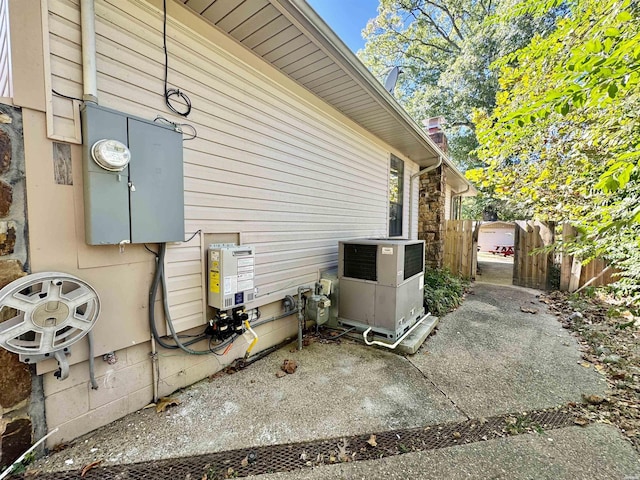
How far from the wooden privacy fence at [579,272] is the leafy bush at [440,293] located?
204 centimetres

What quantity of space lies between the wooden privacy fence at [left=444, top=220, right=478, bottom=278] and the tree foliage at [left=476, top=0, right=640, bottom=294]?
1587 mm

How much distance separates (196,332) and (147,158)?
1.59 metres

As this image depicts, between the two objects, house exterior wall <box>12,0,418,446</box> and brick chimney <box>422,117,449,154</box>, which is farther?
brick chimney <box>422,117,449,154</box>

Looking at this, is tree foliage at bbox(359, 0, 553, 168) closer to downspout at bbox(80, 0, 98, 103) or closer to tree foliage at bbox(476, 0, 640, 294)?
tree foliage at bbox(476, 0, 640, 294)

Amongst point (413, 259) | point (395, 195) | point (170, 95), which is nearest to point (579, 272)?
point (395, 195)

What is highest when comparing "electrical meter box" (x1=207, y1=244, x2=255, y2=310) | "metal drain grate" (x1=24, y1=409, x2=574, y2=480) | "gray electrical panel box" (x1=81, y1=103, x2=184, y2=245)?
"gray electrical panel box" (x1=81, y1=103, x2=184, y2=245)

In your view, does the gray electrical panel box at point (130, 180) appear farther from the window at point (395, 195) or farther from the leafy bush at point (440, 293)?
the window at point (395, 195)

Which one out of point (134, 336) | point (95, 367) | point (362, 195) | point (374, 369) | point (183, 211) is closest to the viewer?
point (95, 367)

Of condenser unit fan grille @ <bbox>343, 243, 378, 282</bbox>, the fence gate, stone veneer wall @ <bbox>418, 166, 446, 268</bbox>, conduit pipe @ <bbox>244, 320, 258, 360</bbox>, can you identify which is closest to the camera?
conduit pipe @ <bbox>244, 320, 258, 360</bbox>

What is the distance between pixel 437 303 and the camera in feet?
15.7

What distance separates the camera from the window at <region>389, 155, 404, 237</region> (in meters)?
6.20

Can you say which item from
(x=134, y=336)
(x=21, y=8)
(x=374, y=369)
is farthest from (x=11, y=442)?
(x=374, y=369)

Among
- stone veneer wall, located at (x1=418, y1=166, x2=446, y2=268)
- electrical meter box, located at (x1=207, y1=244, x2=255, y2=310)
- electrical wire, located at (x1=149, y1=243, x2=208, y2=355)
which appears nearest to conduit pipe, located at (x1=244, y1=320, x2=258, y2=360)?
electrical meter box, located at (x1=207, y1=244, x2=255, y2=310)

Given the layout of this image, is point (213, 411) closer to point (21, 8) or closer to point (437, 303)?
point (21, 8)
